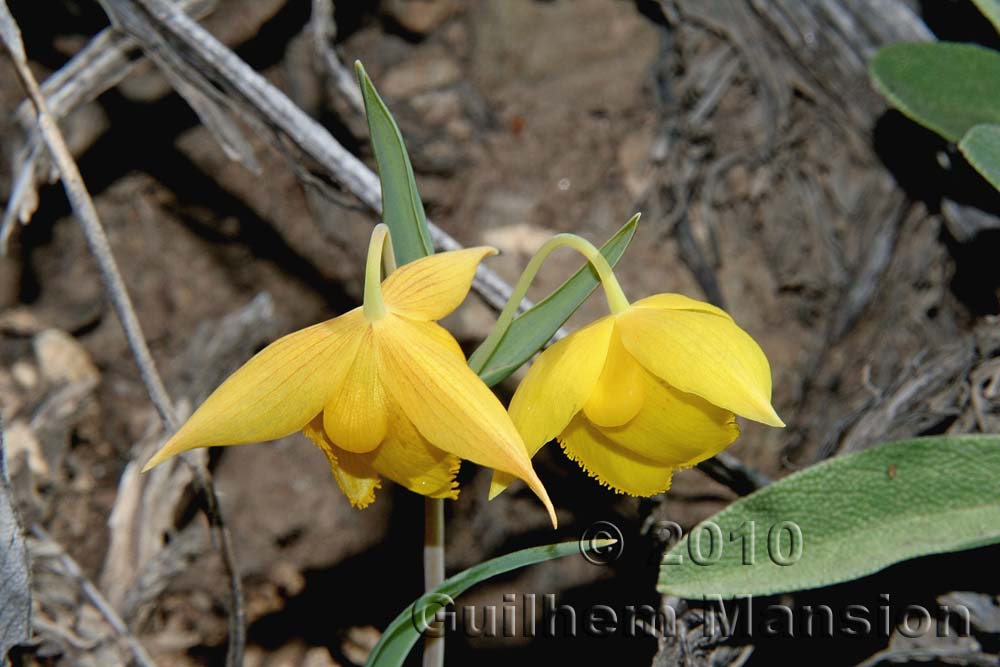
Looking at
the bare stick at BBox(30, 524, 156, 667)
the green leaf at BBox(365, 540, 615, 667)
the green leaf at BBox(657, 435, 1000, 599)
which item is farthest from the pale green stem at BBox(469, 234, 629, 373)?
the bare stick at BBox(30, 524, 156, 667)

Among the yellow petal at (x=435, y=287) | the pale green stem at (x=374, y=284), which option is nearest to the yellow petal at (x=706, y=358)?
the yellow petal at (x=435, y=287)

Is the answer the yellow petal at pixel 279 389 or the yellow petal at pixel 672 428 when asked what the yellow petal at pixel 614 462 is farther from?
the yellow petal at pixel 279 389

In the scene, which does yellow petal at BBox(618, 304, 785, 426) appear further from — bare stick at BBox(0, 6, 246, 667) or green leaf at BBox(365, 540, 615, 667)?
bare stick at BBox(0, 6, 246, 667)

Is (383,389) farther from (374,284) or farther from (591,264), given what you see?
(591,264)

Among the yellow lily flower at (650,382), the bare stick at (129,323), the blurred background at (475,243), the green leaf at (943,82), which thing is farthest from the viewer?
the green leaf at (943,82)

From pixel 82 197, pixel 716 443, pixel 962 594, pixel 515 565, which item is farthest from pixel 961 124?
pixel 82 197

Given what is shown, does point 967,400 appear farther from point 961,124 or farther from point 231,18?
point 231,18
